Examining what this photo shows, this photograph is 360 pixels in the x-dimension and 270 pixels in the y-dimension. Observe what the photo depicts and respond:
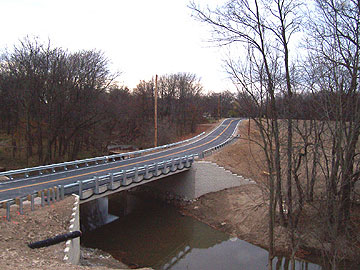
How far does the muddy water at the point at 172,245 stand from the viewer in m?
14.2

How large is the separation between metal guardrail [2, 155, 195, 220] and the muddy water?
329 centimetres

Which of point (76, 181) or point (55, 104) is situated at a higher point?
point (55, 104)

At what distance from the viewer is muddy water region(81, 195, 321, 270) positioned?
14250mm

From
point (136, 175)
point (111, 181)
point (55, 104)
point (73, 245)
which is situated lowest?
point (73, 245)

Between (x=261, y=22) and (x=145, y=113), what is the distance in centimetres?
3966

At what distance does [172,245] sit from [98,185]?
18.5 ft

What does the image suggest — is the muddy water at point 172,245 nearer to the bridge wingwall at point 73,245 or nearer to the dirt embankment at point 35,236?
the dirt embankment at point 35,236

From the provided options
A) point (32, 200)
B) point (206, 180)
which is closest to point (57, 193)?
point (32, 200)

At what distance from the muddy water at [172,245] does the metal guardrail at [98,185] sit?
329cm

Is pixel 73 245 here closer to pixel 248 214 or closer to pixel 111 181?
pixel 111 181

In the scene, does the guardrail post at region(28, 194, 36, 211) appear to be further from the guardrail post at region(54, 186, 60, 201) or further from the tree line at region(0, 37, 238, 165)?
the tree line at region(0, 37, 238, 165)

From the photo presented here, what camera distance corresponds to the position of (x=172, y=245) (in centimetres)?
1647

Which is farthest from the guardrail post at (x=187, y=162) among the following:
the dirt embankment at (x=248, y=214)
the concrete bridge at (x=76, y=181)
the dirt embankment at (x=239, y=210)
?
the dirt embankment at (x=248, y=214)

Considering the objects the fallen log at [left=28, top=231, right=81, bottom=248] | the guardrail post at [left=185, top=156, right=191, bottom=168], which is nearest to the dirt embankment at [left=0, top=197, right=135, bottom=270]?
the fallen log at [left=28, top=231, right=81, bottom=248]
